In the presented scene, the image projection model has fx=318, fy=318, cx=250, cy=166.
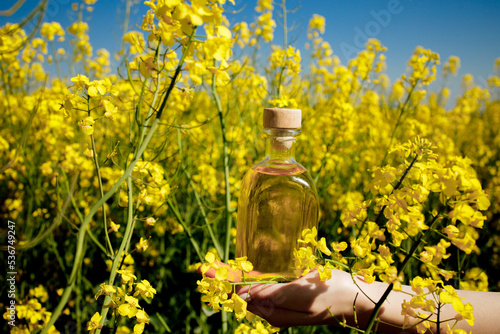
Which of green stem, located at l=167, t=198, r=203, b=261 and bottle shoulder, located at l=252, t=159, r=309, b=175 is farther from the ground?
bottle shoulder, located at l=252, t=159, r=309, b=175

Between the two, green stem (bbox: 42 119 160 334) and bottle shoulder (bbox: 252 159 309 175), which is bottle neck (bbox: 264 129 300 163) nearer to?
bottle shoulder (bbox: 252 159 309 175)

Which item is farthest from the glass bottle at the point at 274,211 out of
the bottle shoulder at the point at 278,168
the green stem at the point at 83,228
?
the green stem at the point at 83,228

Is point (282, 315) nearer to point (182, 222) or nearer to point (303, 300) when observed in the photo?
point (303, 300)

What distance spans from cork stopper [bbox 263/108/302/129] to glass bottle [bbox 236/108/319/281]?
0.13m

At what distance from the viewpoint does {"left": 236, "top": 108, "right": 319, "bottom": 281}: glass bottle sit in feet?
3.00

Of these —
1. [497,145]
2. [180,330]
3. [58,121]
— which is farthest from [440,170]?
[497,145]

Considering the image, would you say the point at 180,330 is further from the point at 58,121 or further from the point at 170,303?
the point at 58,121

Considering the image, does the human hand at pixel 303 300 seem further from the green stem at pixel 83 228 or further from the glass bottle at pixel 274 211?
the green stem at pixel 83 228

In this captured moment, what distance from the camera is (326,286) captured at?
830 mm

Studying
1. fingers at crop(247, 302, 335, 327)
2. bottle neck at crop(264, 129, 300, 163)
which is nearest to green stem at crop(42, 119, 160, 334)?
bottle neck at crop(264, 129, 300, 163)

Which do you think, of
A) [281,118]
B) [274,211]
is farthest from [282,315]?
[281,118]

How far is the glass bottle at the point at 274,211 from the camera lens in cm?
92

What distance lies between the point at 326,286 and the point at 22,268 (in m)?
1.76

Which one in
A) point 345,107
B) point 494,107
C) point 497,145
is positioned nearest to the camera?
point 345,107
